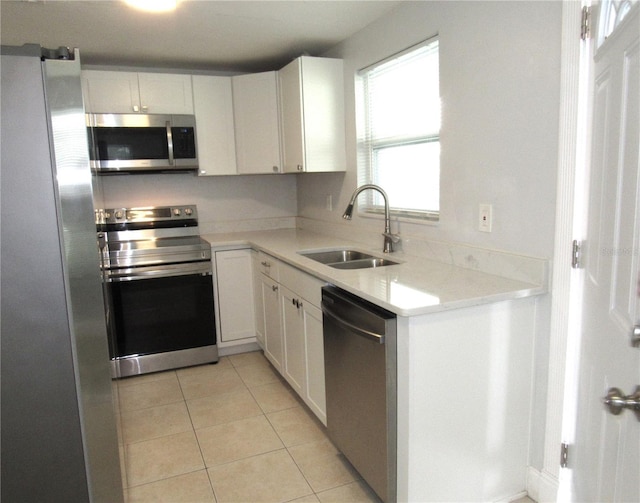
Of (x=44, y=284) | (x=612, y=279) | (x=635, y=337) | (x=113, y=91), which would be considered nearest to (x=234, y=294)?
(x=113, y=91)

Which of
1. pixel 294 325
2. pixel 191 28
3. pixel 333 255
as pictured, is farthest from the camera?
→ pixel 333 255

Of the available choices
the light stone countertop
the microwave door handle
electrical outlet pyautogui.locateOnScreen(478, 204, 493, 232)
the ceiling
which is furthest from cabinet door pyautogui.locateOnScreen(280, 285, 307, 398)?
the ceiling

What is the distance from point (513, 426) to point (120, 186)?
10.7ft

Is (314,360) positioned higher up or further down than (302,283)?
further down

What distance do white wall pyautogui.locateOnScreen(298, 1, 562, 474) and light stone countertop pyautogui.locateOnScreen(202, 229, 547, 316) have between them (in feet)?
0.47

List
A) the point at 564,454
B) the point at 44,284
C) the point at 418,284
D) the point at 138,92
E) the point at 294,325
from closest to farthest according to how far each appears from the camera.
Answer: the point at 44,284, the point at 564,454, the point at 418,284, the point at 294,325, the point at 138,92

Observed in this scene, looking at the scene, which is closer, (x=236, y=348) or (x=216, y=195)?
(x=236, y=348)

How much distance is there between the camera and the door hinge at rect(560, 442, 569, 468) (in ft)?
5.89

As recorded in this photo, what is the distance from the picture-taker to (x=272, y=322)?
3.15 meters

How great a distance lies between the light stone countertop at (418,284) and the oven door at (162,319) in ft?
2.71

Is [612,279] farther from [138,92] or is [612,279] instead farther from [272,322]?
[138,92]

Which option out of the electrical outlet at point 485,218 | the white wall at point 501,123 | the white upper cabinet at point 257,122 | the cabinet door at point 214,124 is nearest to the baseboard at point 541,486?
the white wall at point 501,123

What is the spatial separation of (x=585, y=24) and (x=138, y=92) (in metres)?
2.94

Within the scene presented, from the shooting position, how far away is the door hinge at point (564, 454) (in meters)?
1.80
